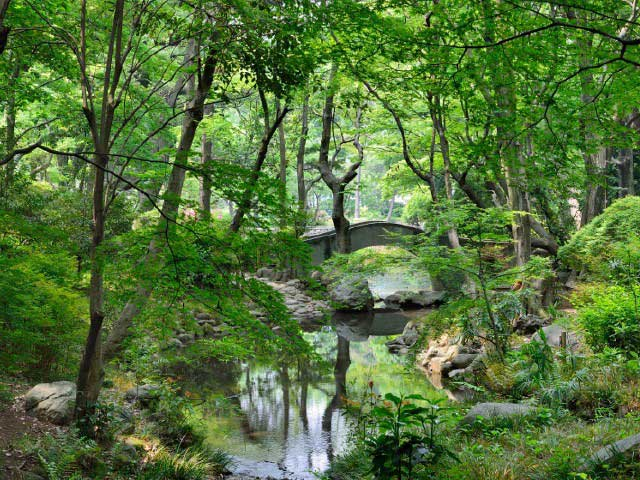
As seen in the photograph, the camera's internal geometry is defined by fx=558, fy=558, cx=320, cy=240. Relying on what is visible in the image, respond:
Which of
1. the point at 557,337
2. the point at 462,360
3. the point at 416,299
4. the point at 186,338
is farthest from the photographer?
the point at 416,299

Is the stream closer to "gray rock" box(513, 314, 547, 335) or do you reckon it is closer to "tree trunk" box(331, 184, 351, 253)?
"gray rock" box(513, 314, 547, 335)

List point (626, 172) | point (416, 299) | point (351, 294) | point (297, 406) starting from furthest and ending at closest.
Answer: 1. point (416, 299)
2. point (626, 172)
3. point (351, 294)
4. point (297, 406)

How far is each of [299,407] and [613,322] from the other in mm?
5082

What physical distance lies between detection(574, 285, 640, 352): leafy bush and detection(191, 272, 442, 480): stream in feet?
9.39

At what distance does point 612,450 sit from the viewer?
434cm

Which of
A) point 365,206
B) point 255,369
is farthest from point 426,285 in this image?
point 365,206

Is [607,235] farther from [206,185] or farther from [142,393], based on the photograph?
[206,185]

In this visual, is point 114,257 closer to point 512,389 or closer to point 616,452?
point 616,452

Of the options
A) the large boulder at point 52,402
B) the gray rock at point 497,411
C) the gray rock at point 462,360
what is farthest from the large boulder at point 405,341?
the large boulder at point 52,402

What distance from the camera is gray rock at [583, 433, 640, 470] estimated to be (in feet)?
14.1

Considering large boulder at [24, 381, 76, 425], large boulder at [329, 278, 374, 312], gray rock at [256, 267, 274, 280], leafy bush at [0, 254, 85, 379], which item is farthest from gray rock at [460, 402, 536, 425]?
gray rock at [256, 267, 274, 280]

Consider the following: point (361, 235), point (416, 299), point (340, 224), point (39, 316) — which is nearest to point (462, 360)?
point (340, 224)

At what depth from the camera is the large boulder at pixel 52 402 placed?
247 inches

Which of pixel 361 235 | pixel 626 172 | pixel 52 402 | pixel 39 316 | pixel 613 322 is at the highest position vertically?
pixel 626 172
